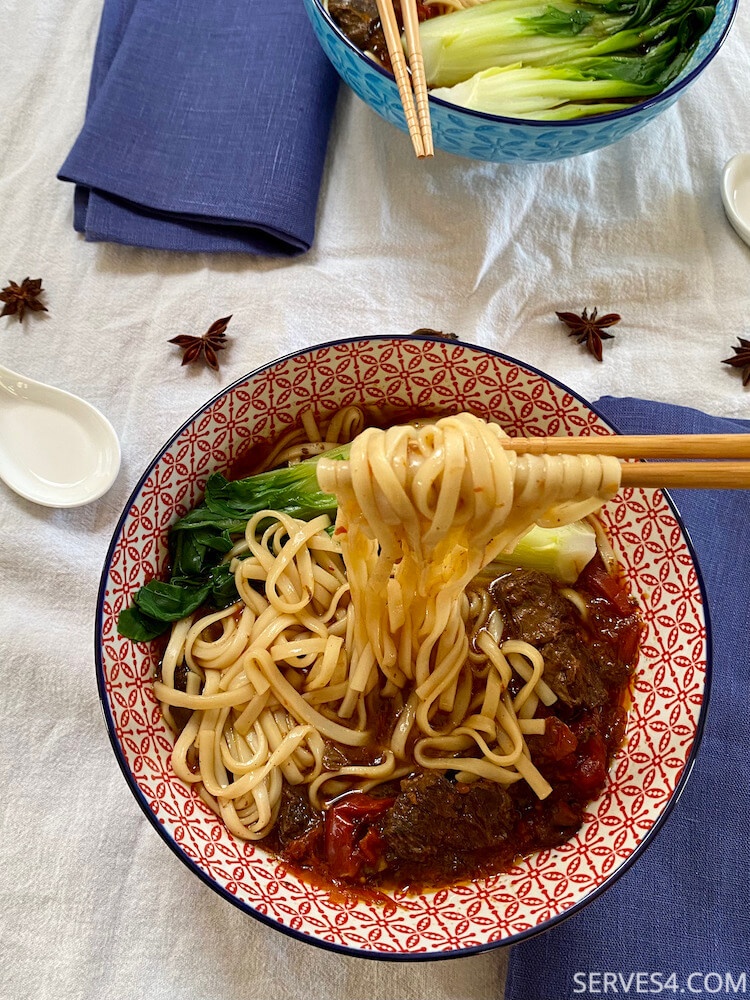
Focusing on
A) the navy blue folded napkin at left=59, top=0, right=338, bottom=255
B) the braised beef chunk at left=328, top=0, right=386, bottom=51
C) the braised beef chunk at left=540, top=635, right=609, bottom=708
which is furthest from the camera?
the navy blue folded napkin at left=59, top=0, right=338, bottom=255

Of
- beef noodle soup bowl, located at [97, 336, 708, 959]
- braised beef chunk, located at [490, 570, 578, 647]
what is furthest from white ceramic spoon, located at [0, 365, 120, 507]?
braised beef chunk, located at [490, 570, 578, 647]

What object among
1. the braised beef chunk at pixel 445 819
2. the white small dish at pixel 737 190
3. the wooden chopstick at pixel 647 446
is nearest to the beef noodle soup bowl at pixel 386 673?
the braised beef chunk at pixel 445 819

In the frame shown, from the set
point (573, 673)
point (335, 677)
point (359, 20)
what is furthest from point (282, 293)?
point (573, 673)

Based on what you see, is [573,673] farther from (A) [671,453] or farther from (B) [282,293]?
(B) [282,293]

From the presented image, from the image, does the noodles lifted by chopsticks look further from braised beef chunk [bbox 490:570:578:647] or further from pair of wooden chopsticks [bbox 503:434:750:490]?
pair of wooden chopsticks [bbox 503:434:750:490]

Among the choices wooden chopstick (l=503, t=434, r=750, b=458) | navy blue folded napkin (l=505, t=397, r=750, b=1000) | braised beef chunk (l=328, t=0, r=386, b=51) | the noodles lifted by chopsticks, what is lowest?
navy blue folded napkin (l=505, t=397, r=750, b=1000)

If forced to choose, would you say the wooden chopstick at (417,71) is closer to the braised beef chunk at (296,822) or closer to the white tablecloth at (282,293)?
the white tablecloth at (282,293)
